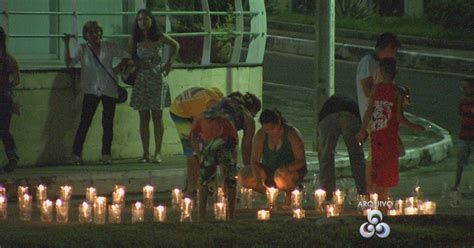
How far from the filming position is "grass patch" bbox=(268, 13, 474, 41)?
31.5 metres

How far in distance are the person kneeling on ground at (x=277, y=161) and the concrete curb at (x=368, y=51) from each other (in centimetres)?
1238

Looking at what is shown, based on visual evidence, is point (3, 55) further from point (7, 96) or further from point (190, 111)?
point (190, 111)

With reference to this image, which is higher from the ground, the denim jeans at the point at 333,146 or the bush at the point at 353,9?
the bush at the point at 353,9

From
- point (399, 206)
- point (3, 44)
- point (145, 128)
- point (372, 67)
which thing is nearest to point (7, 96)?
point (3, 44)

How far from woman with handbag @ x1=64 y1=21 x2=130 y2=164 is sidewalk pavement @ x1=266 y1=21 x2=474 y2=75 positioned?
1142cm

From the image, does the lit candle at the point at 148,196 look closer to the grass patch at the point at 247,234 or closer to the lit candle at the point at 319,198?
the lit candle at the point at 319,198

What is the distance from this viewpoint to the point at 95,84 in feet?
48.7

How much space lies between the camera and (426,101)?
22.0m

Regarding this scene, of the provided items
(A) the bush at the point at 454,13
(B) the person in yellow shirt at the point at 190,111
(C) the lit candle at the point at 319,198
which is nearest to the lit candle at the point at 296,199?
(C) the lit candle at the point at 319,198

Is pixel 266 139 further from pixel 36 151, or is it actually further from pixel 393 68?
pixel 36 151

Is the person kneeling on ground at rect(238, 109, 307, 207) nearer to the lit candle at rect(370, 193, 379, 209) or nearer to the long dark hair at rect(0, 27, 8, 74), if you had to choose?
the lit candle at rect(370, 193, 379, 209)

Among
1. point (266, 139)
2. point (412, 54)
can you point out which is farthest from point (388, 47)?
point (412, 54)

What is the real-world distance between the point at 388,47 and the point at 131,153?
4080mm

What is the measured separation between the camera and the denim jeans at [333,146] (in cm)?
1311
